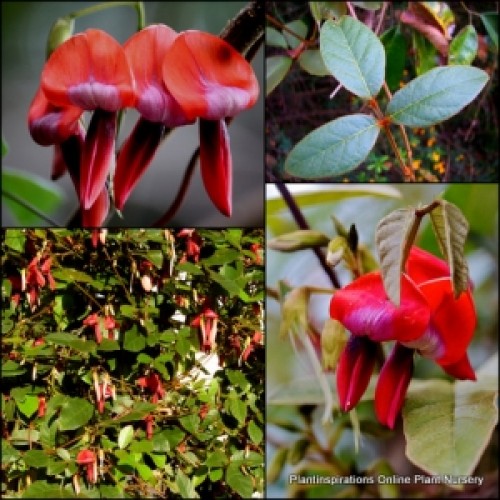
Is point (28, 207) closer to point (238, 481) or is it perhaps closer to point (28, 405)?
point (28, 405)

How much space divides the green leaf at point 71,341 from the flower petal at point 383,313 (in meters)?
0.46

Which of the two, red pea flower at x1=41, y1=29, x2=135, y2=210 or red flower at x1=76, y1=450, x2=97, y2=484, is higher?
red pea flower at x1=41, y1=29, x2=135, y2=210

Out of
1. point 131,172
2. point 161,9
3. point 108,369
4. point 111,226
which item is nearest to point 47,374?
point 108,369

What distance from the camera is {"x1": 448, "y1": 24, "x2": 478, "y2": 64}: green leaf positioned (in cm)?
173

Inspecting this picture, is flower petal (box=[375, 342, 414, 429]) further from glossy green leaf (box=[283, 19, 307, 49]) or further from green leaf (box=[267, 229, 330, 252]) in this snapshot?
glossy green leaf (box=[283, 19, 307, 49])

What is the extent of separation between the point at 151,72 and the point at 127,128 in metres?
0.11

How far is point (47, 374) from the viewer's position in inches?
67.9

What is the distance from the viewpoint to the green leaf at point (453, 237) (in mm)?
1604

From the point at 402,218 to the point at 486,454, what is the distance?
1.61 feet

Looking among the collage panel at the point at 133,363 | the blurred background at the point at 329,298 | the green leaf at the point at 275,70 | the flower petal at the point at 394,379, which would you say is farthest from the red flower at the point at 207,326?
the green leaf at the point at 275,70

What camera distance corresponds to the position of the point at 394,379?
171 centimetres

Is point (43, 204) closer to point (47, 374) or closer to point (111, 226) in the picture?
point (111, 226)

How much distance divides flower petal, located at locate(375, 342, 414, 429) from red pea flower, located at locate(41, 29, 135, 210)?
23.8 inches

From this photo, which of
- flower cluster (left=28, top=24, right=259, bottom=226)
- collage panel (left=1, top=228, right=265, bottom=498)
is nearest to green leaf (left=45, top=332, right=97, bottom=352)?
collage panel (left=1, top=228, right=265, bottom=498)
